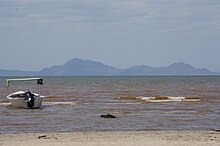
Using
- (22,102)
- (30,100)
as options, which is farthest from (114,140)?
(22,102)

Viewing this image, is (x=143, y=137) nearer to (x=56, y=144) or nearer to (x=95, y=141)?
(x=95, y=141)

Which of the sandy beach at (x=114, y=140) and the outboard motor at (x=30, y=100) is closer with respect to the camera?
the sandy beach at (x=114, y=140)

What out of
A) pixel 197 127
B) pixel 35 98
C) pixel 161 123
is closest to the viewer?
pixel 197 127

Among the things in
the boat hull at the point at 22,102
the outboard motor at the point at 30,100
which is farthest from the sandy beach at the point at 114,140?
the boat hull at the point at 22,102

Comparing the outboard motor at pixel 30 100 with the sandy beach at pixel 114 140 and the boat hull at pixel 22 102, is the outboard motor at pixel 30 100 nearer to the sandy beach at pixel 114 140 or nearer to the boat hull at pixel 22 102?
the boat hull at pixel 22 102

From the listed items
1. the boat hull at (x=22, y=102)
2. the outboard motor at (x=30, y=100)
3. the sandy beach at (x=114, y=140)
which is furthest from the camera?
the boat hull at (x=22, y=102)

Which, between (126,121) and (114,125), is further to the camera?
(126,121)

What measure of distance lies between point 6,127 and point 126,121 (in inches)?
264

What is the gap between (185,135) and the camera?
68.9ft

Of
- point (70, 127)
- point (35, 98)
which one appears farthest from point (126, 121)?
point (35, 98)

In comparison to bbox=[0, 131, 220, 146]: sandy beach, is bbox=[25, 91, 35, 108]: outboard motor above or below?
above

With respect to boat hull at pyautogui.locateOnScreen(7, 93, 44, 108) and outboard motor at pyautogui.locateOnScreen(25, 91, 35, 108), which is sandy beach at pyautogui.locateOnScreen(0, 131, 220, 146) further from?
boat hull at pyautogui.locateOnScreen(7, 93, 44, 108)

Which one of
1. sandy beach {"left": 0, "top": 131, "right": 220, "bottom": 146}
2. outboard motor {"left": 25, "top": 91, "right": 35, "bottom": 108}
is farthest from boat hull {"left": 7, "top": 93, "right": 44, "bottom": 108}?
sandy beach {"left": 0, "top": 131, "right": 220, "bottom": 146}

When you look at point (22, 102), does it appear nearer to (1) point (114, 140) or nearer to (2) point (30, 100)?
(2) point (30, 100)
